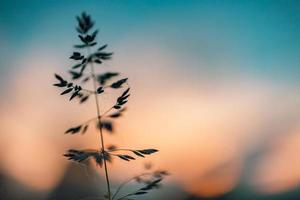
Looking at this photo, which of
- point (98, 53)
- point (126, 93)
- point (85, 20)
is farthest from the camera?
point (126, 93)

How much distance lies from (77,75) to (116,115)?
390 millimetres

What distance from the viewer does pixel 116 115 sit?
2424 mm

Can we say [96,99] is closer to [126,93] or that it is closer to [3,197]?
[126,93]

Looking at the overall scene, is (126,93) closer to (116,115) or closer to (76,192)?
(116,115)

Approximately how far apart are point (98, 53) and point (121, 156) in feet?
2.46

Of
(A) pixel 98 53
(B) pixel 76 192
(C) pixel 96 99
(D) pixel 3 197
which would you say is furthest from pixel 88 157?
(D) pixel 3 197

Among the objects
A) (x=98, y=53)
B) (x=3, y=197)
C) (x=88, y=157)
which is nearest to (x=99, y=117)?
(x=88, y=157)

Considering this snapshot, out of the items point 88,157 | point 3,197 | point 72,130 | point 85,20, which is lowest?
point 88,157

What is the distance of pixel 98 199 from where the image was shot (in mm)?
→ 2695

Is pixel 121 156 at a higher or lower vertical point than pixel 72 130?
lower

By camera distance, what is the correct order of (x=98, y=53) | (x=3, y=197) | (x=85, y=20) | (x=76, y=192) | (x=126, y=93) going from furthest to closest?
(x=3, y=197) < (x=76, y=192) < (x=126, y=93) < (x=98, y=53) < (x=85, y=20)

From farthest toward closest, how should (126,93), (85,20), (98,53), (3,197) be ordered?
1. (3,197)
2. (126,93)
3. (98,53)
4. (85,20)

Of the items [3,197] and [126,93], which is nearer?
[126,93]

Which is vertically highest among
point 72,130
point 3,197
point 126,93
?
point 3,197
